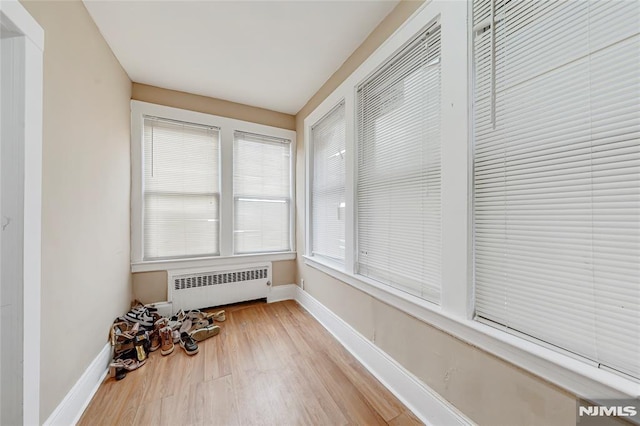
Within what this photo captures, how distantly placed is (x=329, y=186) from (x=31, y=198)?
6.74 ft

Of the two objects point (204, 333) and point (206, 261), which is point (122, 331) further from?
point (206, 261)

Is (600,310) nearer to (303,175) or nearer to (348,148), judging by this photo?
(348,148)

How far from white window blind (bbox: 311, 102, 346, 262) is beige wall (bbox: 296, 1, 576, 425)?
400 mm

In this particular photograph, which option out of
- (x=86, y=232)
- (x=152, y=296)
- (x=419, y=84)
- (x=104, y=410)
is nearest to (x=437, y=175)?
(x=419, y=84)

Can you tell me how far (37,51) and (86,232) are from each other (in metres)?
1.07

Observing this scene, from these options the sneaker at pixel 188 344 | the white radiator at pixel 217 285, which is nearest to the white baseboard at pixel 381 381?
the sneaker at pixel 188 344

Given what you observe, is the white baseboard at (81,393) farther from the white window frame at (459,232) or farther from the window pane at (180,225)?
the white window frame at (459,232)

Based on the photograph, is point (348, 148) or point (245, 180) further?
point (245, 180)

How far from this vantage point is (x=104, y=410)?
1.43 m

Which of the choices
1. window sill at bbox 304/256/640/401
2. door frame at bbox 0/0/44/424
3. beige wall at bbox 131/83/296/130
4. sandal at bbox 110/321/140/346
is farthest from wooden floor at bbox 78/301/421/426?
beige wall at bbox 131/83/296/130

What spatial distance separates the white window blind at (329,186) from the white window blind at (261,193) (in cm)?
61

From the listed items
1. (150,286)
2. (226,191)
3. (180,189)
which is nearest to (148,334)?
(150,286)

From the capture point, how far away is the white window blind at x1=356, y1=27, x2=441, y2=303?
136cm

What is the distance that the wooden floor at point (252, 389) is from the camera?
54.1 inches
